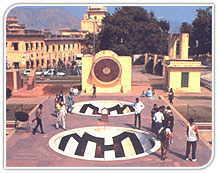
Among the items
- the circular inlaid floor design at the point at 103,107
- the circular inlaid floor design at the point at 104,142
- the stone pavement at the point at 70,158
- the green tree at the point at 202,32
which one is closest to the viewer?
the stone pavement at the point at 70,158

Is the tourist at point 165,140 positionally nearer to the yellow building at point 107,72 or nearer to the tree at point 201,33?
the yellow building at point 107,72

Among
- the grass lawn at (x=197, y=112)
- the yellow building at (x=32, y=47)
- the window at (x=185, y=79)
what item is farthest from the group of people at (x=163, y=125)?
the yellow building at (x=32, y=47)

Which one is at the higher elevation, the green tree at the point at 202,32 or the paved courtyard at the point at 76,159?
the green tree at the point at 202,32

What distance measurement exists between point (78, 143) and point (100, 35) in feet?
133

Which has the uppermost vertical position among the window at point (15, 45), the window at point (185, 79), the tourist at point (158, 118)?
the window at point (15, 45)

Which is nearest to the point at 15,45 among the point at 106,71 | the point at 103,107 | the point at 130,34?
the point at 130,34

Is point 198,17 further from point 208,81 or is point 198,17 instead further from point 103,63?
point 103,63

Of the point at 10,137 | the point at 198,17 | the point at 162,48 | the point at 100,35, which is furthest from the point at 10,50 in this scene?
the point at 10,137

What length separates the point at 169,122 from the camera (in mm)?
13070

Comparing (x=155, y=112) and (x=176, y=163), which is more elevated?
(x=155, y=112)

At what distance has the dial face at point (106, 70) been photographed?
25.6 m

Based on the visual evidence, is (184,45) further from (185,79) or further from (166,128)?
(166,128)

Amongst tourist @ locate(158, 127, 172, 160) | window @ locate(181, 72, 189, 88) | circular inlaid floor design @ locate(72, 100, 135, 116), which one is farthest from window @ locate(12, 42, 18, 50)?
tourist @ locate(158, 127, 172, 160)

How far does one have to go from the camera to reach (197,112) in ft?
63.7
